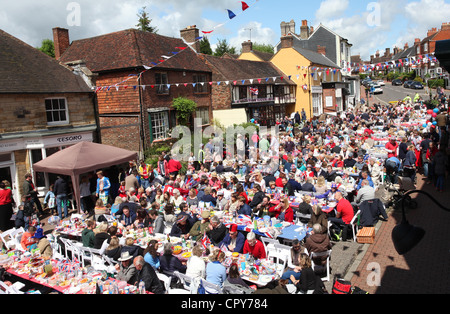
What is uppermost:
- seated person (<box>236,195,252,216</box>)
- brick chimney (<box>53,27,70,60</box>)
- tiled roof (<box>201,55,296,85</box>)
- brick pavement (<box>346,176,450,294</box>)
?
brick chimney (<box>53,27,70,60</box>)

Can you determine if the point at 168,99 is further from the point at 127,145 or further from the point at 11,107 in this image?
the point at 11,107

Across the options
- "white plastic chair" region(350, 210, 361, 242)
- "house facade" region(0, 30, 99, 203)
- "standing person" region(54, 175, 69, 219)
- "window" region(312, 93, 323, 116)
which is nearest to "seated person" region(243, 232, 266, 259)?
"white plastic chair" region(350, 210, 361, 242)

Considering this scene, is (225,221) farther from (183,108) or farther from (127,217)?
(183,108)

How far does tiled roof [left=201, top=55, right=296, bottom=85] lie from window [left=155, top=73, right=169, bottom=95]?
6180mm

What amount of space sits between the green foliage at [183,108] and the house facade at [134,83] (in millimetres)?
297

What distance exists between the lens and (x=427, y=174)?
13.6 m

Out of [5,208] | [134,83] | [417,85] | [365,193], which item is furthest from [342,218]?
[417,85]

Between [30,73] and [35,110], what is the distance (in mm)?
1747

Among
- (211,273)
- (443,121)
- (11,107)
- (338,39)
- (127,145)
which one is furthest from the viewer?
(338,39)

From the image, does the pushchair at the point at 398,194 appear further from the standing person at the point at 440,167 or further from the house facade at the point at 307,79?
the house facade at the point at 307,79

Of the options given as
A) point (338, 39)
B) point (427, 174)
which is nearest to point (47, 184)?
point (427, 174)

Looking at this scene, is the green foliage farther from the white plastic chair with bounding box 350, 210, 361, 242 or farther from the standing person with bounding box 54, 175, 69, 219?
the white plastic chair with bounding box 350, 210, 361, 242

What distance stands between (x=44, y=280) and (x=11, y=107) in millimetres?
9454

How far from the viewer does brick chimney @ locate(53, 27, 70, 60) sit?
2320cm
